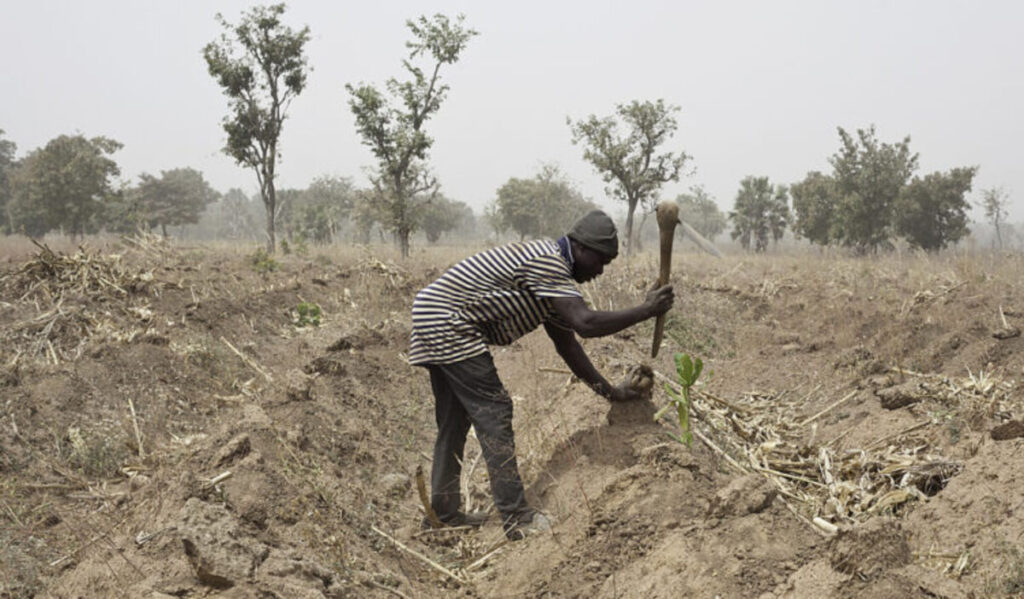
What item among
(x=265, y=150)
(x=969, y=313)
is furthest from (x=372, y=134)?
(x=969, y=313)

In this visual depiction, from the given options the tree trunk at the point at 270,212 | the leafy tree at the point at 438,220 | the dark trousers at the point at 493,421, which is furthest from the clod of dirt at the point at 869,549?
the leafy tree at the point at 438,220

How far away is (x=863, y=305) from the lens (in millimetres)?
10516

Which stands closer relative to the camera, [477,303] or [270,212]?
[477,303]

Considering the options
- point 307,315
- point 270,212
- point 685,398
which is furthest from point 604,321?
point 270,212

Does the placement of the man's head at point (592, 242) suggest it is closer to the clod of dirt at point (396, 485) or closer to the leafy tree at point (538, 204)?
the clod of dirt at point (396, 485)

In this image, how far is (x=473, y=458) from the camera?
5.01 meters

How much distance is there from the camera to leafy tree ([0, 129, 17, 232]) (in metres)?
41.0

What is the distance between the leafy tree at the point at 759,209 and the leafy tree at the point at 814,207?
783 centimetres

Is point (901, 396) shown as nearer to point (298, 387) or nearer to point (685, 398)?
point (685, 398)

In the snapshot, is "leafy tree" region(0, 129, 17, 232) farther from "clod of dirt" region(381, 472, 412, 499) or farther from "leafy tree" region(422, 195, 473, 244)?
"clod of dirt" region(381, 472, 412, 499)

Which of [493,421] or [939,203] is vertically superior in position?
[939,203]

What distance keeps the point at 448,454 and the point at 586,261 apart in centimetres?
135

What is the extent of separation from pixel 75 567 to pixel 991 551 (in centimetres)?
398

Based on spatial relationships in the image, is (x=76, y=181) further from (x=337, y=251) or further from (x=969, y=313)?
(x=969, y=313)
